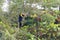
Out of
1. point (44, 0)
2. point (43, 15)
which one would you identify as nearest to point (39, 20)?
point (43, 15)

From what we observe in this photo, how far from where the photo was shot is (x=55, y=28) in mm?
7023

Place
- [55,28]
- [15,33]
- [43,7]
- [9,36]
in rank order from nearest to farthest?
[9,36], [15,33], [43,7], [55,28]

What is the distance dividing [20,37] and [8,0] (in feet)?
4.03

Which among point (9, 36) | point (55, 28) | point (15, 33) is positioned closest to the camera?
point (9, 36)

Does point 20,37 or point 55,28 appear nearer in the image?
point 20,37

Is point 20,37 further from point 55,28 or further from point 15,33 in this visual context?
point 55,28

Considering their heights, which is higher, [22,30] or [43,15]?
[43,15]

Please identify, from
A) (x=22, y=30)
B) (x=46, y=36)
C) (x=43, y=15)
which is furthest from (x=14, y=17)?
(x=46, y=36)

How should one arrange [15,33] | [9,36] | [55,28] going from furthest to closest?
[55,28]
[15,33]
[9,36]

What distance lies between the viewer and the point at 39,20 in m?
7.04

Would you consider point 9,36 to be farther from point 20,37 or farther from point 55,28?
point 55,28

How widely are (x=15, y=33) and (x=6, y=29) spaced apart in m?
0.34

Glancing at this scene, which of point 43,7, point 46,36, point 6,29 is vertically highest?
point 43,7

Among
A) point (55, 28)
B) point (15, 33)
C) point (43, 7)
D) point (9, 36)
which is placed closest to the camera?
point (9, 36)
